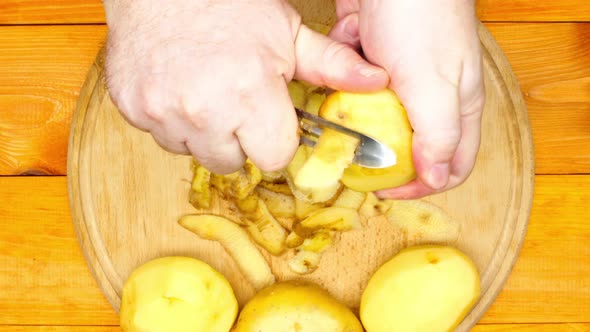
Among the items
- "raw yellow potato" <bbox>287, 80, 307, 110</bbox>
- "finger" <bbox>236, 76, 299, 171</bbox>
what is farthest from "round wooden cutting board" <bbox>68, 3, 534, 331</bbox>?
"finger" <bbox>236, 76, 299, 171</bbox>

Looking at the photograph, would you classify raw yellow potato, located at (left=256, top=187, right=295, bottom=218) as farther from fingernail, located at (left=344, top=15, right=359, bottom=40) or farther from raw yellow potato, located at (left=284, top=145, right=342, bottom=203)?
fingernail, located at (left=344, top=15, right=359, bottom=40)

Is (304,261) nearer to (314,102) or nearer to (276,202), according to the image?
(276,202)

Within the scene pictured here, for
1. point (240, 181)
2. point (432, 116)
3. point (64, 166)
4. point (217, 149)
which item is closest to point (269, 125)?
point (217, 149)

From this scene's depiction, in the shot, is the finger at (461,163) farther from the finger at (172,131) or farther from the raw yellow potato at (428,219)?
the finger at (172,131)

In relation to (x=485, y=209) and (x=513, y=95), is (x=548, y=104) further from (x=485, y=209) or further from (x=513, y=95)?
(x=485, y=209)

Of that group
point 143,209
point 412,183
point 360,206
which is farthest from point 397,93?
point 143,209

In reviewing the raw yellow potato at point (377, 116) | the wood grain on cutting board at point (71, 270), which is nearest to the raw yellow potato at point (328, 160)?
the raw yellow potato at point (377, 116)
